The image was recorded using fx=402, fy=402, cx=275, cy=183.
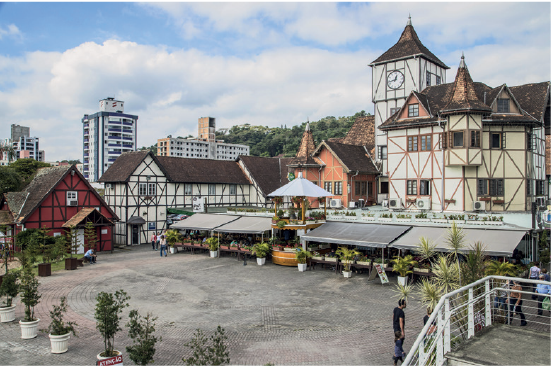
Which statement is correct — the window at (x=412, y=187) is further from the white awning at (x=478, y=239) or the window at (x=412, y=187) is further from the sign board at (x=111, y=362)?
the sign board at (x=111, y=362)

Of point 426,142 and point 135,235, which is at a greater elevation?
point 426,142

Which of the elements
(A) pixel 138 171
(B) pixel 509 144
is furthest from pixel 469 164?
(A) pixel 138 171

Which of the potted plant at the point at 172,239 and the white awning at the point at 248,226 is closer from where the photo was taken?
the white awning at the point at 248,226

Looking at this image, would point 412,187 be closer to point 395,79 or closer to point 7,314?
point 395,79

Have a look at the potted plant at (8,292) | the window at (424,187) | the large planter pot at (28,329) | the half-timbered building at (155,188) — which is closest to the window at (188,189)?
the half-timbered building at (155,188)

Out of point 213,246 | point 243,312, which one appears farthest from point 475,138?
point 243,312

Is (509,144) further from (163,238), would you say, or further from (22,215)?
(22,215)

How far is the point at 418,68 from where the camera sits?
31750 mm

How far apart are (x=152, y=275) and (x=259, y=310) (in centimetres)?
853

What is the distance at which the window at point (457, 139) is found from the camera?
24594mm

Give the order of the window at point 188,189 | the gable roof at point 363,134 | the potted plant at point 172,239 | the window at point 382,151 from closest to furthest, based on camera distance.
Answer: the potted plant at point 172,239 → the window at point 382,151 → the gable roof at point 363,134 → the window at point 188,189

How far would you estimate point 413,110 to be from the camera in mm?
27766

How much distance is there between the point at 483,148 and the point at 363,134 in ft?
41.4

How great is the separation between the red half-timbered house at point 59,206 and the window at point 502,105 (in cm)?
2855
